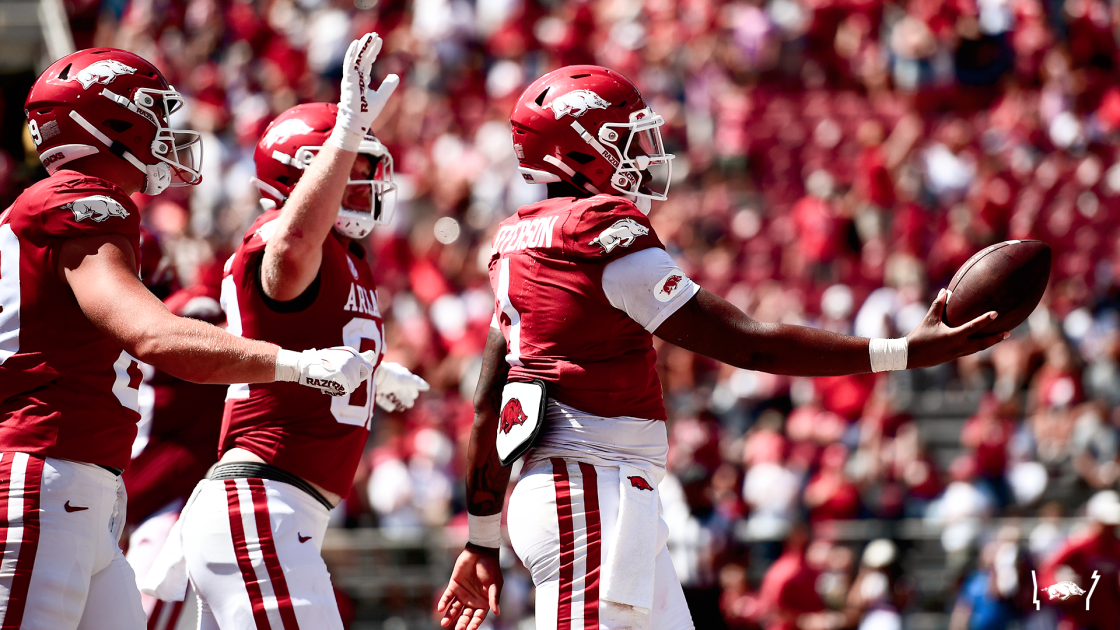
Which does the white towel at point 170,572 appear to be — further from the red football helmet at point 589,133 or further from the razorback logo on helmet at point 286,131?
the red football helmet at point 589,133

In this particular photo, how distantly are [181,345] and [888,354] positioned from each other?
5.76ft

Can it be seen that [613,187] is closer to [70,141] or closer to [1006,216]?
[70,141]

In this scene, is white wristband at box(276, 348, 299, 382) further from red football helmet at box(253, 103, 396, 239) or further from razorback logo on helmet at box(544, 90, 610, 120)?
red football helmet at box(253, 103, 396, 239)

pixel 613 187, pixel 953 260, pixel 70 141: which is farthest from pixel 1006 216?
pixel 70 141

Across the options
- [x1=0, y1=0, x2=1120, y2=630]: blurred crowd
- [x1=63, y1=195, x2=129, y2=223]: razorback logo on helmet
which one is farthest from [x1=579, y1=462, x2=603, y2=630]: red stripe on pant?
[x1=0, y1=0, x2=1120, y2=630]: blurred crowd

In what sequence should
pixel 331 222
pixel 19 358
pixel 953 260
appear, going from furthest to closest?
pixel 953 260 < pixel 331 222 < pixel 19 358

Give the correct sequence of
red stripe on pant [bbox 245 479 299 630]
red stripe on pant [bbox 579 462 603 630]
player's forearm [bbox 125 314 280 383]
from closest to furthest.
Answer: player's forearm [bbox 125 314 280 383]
red stripe on pant [bbox 579 462 603 630]
red stripe on pant [bbox 245 479 299 630]

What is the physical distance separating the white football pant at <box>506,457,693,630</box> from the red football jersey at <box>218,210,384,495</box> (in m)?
0.78

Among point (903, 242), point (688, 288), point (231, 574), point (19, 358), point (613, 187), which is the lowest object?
point (231, 574)

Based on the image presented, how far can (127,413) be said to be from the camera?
3.40 metres

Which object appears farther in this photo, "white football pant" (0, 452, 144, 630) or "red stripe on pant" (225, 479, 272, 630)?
"red stripe on pant" (225, 479, 272, 630)

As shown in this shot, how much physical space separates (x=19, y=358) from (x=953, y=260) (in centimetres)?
1055

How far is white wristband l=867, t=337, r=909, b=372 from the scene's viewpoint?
10.5 ft

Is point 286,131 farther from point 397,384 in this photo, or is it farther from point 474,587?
point 474,587
